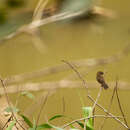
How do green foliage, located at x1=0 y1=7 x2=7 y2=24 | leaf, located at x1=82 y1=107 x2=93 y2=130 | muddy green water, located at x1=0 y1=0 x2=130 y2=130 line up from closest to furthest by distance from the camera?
leaf, located at x1=82 y1=107 x2=93 y2=130 < muddy green water, located at x1=0 y1=0 x2=130 y2=130 < green foliage, located at x1=0 y1=7 x2=7 y2=24

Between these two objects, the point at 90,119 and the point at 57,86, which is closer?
the point at 90,119

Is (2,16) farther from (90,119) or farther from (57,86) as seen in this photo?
(90,119)

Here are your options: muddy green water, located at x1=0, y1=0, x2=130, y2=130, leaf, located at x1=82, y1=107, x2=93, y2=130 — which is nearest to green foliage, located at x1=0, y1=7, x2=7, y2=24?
muddy green water, located at x1=0, y1=0, x2=130, y2=130

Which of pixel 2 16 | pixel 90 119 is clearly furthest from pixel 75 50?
pixel 90 119

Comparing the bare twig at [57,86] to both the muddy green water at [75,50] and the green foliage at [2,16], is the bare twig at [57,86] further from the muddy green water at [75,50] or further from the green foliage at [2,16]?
the green foliage at [2,16]

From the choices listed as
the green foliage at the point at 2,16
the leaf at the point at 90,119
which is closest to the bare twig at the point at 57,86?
the leaf at the point at 90,119

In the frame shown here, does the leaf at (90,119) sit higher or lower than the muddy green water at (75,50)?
lower

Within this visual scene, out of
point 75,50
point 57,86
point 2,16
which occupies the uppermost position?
point 2,16

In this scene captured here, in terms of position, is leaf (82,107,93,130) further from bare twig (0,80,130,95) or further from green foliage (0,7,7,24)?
green foliage (0,7,7,24)
